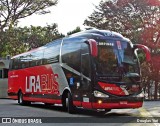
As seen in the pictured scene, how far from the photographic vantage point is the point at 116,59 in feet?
47.8

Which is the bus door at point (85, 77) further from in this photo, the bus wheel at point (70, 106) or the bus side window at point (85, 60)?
the bus wheel at point (70, 106)

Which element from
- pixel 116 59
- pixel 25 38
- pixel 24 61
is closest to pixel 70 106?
pixel 116 59

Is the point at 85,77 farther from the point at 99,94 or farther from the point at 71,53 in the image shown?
the point at 71,53

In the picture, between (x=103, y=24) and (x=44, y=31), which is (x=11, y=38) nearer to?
(x=103, y=24)

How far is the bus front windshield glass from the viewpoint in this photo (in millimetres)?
14359

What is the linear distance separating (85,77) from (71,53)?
1.90 metres

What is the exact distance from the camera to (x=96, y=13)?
4084 cm

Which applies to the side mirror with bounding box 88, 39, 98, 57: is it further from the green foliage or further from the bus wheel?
the green foliage

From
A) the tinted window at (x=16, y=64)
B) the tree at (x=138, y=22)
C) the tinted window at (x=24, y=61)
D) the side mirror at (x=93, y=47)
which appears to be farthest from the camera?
the tree at (x=138, y=22)

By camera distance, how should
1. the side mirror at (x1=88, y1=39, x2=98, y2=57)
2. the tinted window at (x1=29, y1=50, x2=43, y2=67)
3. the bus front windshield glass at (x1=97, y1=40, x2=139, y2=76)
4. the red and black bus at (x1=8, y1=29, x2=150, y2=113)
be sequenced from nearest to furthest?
the side mirror at (x1=88, y1=39, x2=98, y2=57), the red and black bus at (x1=8, y1=29, x2=150, y2=113), the bus front windshield glass at (x1=97, y1=40, x2=139, y2=76), the tinted window at (x1=29, y1=50, x2=43, y2=67)

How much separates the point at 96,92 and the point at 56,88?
4023 millimetres

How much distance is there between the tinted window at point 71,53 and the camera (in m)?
15.7

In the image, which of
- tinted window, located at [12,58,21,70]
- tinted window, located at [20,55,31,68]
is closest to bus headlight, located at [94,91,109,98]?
tinted window, located at [20,55,31,68]

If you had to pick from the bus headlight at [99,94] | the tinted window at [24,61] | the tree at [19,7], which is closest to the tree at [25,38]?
the tree at [19,7]
